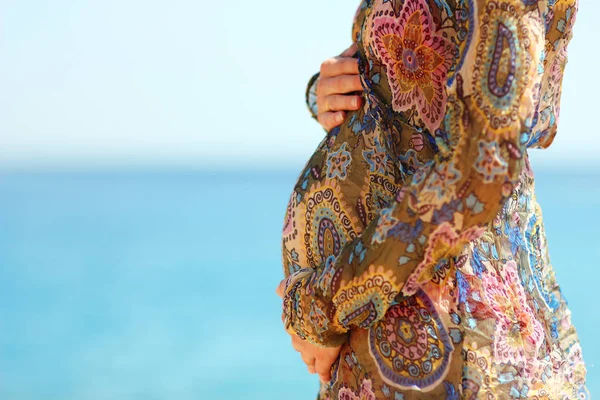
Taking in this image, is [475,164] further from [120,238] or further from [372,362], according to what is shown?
[120,238]

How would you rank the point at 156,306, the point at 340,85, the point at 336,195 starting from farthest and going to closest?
the point at 156,306, the point at 340,85, the point at 336,195

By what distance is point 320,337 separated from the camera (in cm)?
88

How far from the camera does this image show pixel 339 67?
3.54 ft

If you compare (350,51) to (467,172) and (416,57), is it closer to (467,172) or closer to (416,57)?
(416,57)

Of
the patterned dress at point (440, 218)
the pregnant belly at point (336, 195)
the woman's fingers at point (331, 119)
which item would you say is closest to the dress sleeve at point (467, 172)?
the patterned dress at point (440, 218)

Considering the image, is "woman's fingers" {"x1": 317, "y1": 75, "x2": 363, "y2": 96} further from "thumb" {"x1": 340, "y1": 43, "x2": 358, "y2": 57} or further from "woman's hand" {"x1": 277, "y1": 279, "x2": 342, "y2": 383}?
"woman's hand" {"x1": 277, "y1": 279, "x2": 342, "y2": 383}

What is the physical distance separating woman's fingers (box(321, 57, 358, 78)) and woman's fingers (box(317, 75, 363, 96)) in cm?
1

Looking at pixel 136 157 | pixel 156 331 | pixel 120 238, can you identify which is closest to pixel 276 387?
pixel 156 331

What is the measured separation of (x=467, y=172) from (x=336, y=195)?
0.25m

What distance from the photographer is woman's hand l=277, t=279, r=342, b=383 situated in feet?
3.09

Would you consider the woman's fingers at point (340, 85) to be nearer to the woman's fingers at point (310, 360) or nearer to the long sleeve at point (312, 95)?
the long sleeve at point (312, 95)

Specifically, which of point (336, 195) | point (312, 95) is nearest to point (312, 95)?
point (312, 95)

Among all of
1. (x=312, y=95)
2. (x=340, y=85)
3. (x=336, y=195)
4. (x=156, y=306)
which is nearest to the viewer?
A: (x=336, y=195)

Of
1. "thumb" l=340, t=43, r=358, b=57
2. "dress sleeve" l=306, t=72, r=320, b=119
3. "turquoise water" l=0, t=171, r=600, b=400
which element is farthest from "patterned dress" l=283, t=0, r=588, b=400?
"turquoise water" l=0, t=171, r=600, b=400
